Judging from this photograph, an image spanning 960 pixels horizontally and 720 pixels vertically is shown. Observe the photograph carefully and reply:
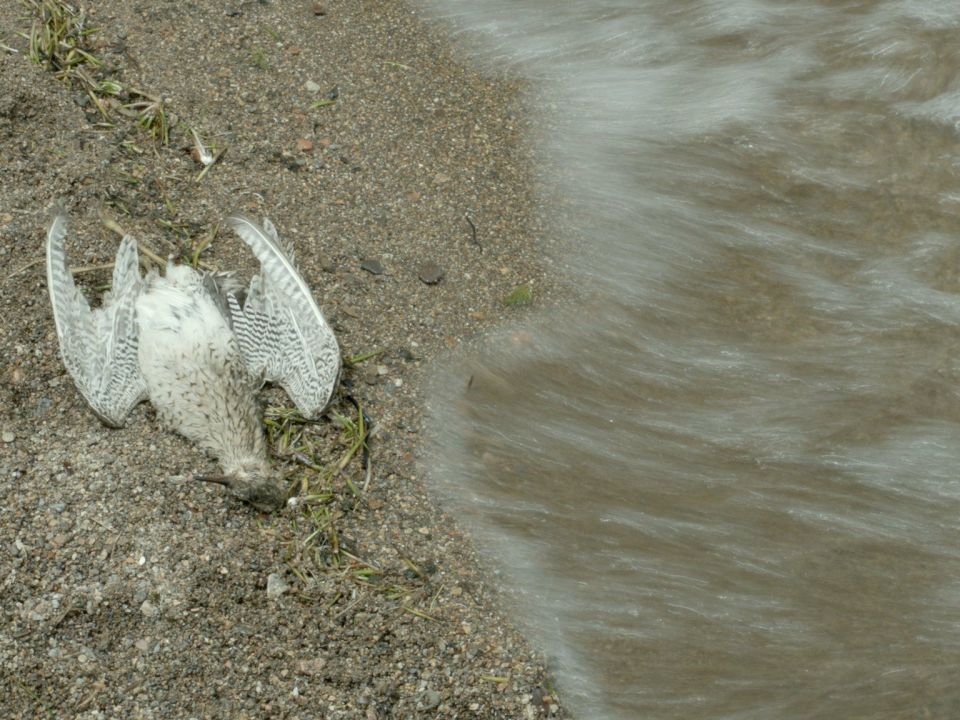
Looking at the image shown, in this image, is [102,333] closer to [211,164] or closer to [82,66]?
[211,164]

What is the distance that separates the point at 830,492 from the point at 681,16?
2460 millimetres

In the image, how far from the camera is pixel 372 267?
4254 millimetres

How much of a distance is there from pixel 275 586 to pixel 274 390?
30.9 inches

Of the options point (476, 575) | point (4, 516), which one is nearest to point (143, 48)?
point (4, 516)

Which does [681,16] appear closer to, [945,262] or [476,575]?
[945,262]

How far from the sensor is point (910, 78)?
16.0ft

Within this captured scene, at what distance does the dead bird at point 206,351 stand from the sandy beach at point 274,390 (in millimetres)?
99

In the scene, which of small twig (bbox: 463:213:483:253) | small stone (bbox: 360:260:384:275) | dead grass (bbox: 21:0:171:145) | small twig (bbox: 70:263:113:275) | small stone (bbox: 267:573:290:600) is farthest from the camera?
dead grass (bbox: 21:0:171:145)

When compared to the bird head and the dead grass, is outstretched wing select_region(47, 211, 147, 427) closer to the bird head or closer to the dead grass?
the bird head

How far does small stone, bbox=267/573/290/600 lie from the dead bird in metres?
0.26

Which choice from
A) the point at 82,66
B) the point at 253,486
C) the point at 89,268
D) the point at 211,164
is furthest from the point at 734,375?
the point at 82,66

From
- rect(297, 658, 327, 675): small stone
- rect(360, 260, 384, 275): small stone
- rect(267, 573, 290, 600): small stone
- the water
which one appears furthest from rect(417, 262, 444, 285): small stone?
rect(297, 658, 327, 675): small stone

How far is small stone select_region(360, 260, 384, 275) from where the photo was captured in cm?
425

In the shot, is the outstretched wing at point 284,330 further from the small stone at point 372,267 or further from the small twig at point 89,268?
the small twig at point 89,268
